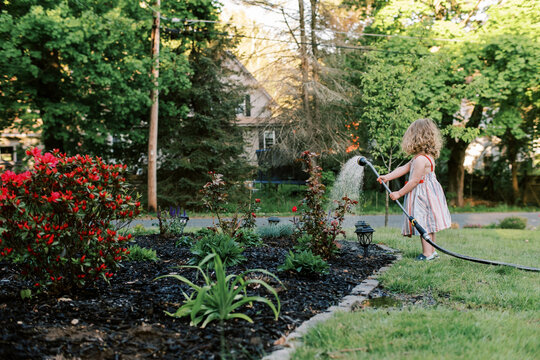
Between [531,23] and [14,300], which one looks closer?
[14,300]

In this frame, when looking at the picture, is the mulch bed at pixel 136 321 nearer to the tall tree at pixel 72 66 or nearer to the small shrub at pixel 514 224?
the tall tree at pixel 72 66

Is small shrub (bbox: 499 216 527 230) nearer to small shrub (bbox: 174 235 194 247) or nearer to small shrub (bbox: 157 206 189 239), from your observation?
small shrub (bbox: 157 206 189 239)

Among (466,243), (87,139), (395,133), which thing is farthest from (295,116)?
(466,243)

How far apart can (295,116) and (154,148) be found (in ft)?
16.6

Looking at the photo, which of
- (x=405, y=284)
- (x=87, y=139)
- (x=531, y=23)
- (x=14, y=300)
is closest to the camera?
(x=14, y=300)

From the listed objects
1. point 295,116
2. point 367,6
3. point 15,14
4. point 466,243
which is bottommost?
point 466,243

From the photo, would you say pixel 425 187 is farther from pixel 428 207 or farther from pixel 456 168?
pixel 456 168

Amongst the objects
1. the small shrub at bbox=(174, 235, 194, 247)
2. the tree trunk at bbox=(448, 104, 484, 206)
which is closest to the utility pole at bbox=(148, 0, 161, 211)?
the small shrub at bbox=(174, 235, 194, 247)

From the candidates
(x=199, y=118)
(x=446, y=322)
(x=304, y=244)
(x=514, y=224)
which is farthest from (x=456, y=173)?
(x=446, y=322)

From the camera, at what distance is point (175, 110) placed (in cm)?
1454

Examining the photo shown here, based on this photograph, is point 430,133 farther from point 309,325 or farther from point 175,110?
point 175,110

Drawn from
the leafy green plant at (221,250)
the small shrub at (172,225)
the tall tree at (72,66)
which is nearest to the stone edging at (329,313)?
the leafy green plant at (221,250)

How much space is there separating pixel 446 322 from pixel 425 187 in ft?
9.09

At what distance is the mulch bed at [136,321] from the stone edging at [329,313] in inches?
2.5
